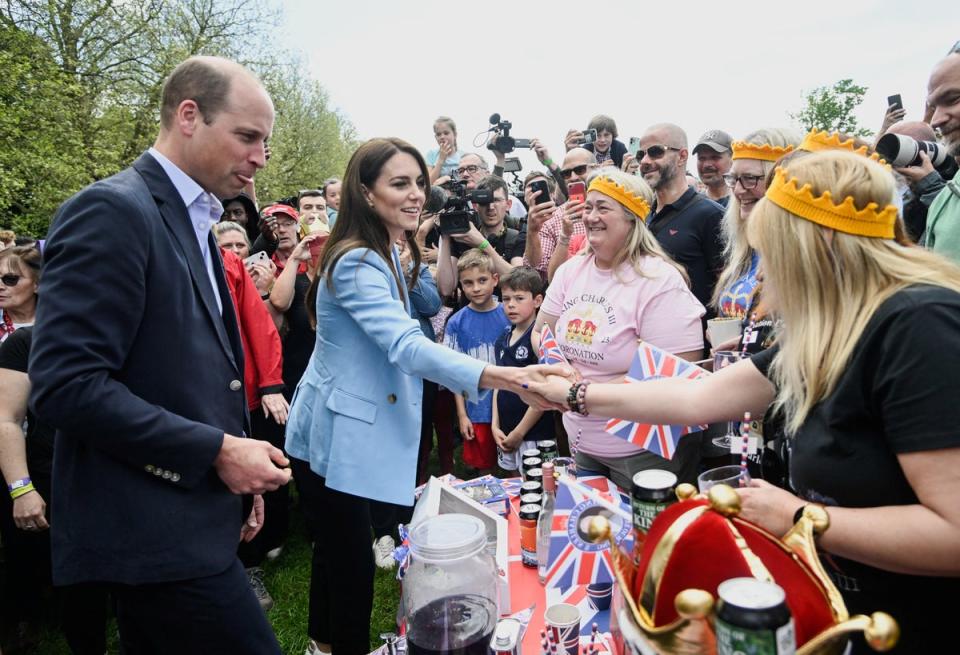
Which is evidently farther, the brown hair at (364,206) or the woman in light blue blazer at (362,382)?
the brown hair at (364,206)

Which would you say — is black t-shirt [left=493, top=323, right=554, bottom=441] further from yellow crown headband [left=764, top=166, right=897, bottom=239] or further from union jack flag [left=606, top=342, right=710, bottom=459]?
yellow crown headband [left=764, top=166, right=897, bottom=239]

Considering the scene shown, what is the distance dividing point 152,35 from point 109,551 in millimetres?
20128

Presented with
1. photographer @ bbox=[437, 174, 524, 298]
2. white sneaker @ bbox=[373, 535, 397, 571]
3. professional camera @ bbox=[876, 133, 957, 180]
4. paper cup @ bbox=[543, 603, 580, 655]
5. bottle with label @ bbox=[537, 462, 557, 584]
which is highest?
professional camera @ bbox=[876, 133, 957, 180]

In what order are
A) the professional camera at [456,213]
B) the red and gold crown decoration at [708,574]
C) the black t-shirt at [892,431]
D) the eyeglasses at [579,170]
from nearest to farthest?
the red and gold crown decoration at [708,574], the black t-shirt at [892,431], the professional camera at [456,213], the eyeglasses at [579,170]

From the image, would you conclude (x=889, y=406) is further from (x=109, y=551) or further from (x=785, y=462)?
(x=109, y=551)

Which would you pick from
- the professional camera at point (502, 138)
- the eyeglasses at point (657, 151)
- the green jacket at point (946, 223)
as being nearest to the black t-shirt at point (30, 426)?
the eyeglasses at point (657, 151)

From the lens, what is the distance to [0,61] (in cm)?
1184

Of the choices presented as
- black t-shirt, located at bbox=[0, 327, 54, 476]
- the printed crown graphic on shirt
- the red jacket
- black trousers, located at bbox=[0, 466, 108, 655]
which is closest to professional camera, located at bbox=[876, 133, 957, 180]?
the printed crown graphic on shirt

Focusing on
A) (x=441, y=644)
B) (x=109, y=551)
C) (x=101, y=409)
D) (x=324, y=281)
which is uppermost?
(x=324, y=281)

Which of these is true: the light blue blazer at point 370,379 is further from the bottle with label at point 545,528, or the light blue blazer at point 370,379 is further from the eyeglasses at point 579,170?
the eyeglasses at point 579,170

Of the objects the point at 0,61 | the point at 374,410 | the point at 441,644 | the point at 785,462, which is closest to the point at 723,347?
the point at 785,462

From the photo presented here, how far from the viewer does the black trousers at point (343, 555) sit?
8.53 feet

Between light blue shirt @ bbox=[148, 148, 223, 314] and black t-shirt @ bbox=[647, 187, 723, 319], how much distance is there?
2.96 meters

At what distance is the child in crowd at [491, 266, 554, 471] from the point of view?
4602 mm
